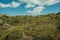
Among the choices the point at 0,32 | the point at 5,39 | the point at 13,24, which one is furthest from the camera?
the point at 13,24

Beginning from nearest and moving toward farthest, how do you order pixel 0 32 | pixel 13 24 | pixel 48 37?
pixel 48 37 < pixel 0 32 < pixel 13 24

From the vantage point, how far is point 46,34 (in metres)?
17.0

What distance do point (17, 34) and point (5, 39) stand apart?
140 centimetres

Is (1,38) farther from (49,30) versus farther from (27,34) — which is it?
(49,30)

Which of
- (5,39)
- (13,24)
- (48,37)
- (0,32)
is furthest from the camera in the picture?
(13,24)

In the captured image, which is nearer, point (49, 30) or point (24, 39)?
point (24, 39)

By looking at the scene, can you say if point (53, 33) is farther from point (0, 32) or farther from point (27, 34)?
point (0, 32)

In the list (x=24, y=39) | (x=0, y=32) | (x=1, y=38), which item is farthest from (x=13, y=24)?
(x=24, y=39)

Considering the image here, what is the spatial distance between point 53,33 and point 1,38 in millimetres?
5234

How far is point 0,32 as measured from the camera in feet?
66.9

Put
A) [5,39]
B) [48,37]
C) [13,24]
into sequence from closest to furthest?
[48,37] → [5,39] → [13,24]

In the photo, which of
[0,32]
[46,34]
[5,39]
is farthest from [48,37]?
[0,32]

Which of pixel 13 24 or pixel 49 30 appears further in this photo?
pixel 13 24

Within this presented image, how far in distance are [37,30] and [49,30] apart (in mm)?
1207
